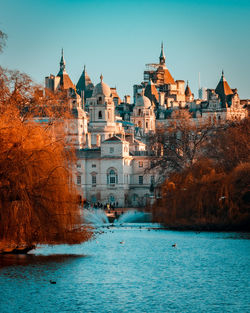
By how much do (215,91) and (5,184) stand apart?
143929 mm

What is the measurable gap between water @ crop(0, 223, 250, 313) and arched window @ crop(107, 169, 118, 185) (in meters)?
63.2

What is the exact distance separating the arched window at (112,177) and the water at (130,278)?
207 feet

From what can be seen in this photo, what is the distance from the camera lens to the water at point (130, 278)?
1243 inches

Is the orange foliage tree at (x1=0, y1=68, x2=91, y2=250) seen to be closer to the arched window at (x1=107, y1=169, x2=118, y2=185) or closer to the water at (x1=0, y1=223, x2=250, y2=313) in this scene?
the water at (x1=0, y1=223, x2=250, y2=313)

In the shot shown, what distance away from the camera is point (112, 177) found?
11531cm

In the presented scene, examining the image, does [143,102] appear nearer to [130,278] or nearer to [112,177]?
[112,177]

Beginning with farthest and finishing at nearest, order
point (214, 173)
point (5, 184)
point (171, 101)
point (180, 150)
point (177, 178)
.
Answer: point (171, 101) < point (180, 150) < point (177, 178) < point (214, 173) < point (5, 184)

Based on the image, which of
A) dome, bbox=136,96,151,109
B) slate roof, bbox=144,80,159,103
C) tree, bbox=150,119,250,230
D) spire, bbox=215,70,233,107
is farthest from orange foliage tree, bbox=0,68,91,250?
slate roof, bbox=144,80,159,103

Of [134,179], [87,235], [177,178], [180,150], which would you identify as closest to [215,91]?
[134,179]

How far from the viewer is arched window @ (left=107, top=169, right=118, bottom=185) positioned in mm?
115125

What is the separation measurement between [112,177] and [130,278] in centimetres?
7828

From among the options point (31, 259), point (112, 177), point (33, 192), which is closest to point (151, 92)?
point (112, 177)

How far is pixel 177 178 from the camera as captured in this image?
233 ft

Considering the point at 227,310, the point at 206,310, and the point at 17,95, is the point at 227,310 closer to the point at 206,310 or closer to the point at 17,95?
the point at 206,310
